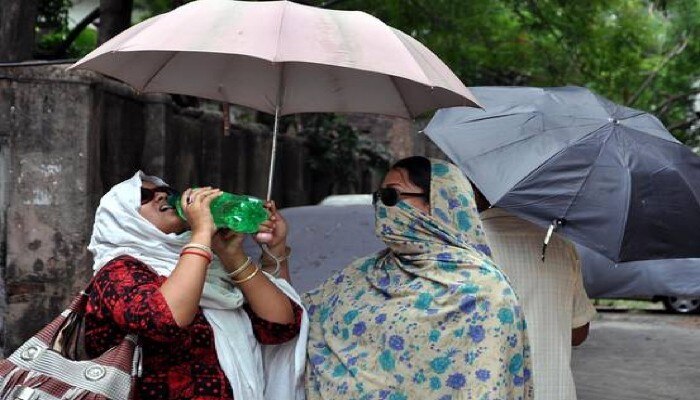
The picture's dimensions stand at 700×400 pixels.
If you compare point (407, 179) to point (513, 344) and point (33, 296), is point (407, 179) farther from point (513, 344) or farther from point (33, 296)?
point (33, 296)

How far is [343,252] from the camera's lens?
21.2ft

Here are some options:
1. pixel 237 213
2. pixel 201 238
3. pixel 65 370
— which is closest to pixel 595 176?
pixel 237 213

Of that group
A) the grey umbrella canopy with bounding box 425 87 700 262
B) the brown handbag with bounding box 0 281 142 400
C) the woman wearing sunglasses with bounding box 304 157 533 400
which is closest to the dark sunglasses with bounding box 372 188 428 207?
the woman wearing sunglasses with bounding box 304 157 533 400

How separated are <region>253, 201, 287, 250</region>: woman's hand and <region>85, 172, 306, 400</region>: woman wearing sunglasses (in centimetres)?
1

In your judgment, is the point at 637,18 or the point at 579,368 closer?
the point at 579,368

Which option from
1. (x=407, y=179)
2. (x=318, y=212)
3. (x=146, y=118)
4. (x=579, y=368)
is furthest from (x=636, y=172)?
(x=579, y=368)

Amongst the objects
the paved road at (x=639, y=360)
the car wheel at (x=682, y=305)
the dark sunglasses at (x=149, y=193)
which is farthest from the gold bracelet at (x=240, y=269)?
the car wheel at (x=682, y=305)

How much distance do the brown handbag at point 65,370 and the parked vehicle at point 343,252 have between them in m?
3.32

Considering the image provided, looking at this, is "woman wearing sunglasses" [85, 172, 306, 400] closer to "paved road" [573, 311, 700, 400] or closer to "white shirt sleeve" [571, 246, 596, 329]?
"white shirt sleeve" [571, 246, 596, 329]

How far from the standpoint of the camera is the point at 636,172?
4.25 meters

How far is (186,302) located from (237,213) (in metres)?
0.31

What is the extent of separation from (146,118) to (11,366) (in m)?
5.29

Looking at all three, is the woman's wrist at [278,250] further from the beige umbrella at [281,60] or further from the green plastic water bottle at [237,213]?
the green plastic water bottle at [237,213]

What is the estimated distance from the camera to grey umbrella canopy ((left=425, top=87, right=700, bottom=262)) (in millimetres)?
4148
